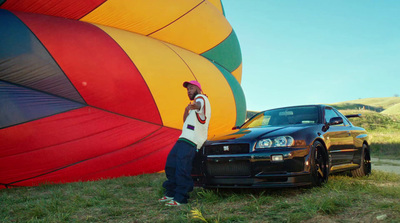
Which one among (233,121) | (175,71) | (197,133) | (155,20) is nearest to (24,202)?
(197,133)

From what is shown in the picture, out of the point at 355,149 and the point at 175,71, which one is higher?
the point at 175,71

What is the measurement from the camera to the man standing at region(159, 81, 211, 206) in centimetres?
484

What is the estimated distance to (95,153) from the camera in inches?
280

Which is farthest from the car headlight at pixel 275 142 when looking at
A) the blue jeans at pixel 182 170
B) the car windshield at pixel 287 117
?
the car windshield at pixel 287 117

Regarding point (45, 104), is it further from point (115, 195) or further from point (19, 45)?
point (115, 195)

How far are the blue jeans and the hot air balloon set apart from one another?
265 centimetres

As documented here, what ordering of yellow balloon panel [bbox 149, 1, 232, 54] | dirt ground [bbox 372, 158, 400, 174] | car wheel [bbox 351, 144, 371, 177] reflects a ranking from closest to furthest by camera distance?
car wheel [bbox 351, 144, 371, 177]
dirt ground [bbox 372, 158, 400, 174]
yellow balloon panel [bbox 149, 1, 232, 54]

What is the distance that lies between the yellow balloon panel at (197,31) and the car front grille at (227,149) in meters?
4.71

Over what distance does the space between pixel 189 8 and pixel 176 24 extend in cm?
67

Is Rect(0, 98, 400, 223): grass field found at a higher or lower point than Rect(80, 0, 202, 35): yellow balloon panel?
lower

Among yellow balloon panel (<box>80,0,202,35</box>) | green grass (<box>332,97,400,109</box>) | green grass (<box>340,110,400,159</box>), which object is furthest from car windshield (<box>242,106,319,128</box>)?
green grass (<box>332,97,400,109</box>)

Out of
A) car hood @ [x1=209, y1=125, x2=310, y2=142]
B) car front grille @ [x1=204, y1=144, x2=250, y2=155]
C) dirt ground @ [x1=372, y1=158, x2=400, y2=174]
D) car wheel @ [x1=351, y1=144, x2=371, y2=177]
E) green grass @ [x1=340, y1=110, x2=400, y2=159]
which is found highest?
car hood @ [x1=209, y1=125, x2=310, y2=142]

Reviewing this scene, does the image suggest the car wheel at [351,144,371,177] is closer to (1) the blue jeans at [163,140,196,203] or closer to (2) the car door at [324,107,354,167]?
(2) the car door at [324,107,354,167]

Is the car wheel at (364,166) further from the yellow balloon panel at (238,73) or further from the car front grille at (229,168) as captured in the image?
the yellow balloon panel at (238,73)
